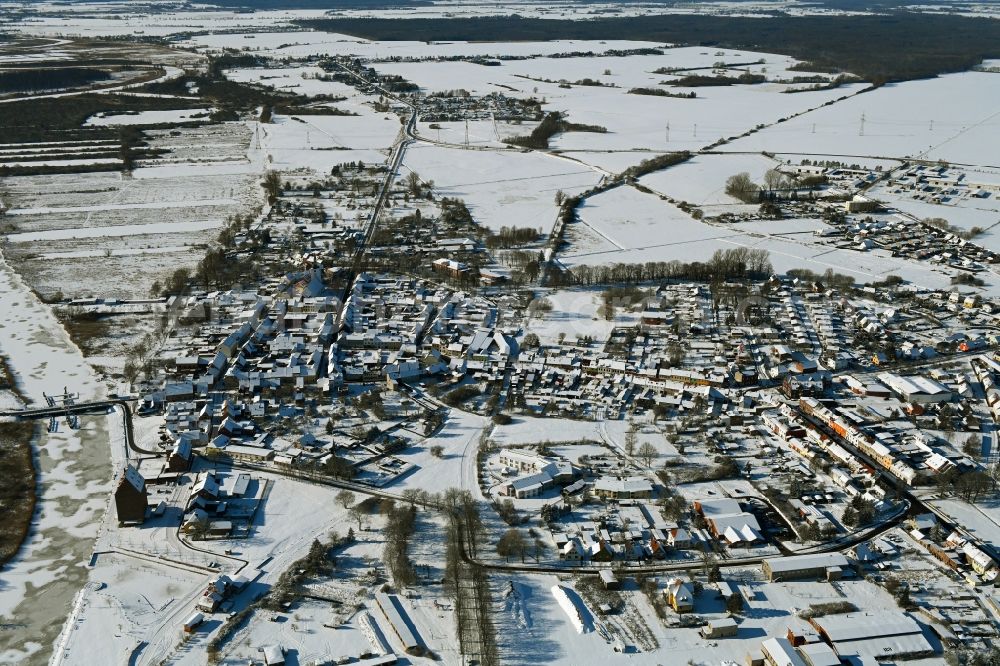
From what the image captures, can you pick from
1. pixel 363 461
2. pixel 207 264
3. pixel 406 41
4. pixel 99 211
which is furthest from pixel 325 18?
pixel 363 461

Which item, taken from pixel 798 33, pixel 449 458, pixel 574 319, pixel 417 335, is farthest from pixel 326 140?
pixel 798 33

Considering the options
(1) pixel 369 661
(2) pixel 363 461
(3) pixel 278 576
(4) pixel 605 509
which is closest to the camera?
(1) pixel 369 661

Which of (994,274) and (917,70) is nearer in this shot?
(994,274)

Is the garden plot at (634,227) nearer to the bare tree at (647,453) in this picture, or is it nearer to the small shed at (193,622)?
the bare tree at (647,453)

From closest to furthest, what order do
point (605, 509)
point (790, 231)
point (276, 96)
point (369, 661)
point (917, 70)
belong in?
point (369, 661) < point (605, 509) < point (790, 231) < point (276, 96) < point (917, 70)

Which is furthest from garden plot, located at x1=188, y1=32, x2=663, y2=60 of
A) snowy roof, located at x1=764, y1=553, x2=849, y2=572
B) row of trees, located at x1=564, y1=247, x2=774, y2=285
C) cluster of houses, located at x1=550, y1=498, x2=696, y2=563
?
snowy roof, located at x1=764, y1=553, x2=849, y2=572

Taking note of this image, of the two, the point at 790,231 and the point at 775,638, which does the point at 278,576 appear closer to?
the point at 775,638

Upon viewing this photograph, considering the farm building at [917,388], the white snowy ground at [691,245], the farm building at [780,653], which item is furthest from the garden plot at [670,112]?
the farm building at [780,653]
